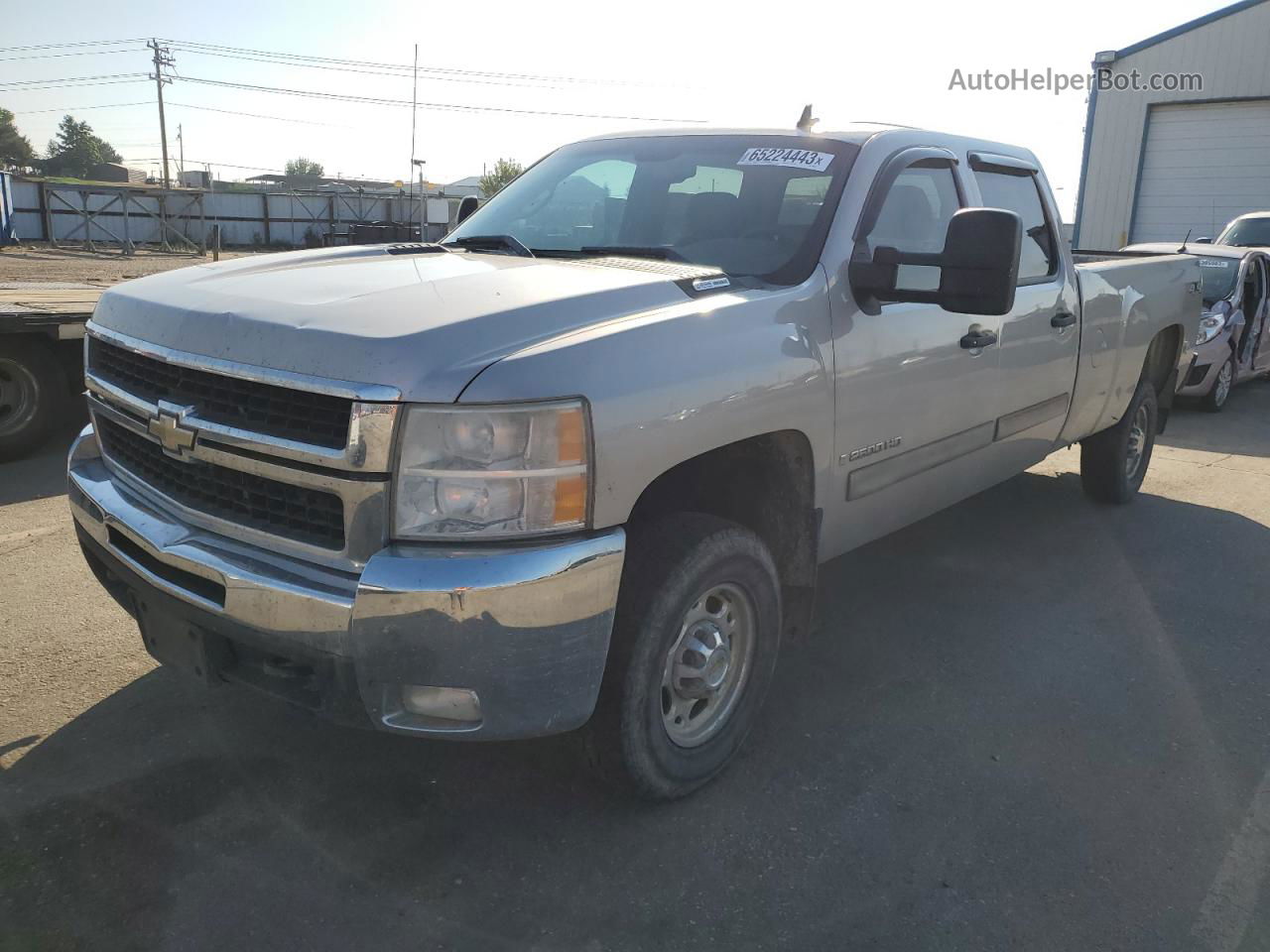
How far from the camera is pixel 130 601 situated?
2.88 metres

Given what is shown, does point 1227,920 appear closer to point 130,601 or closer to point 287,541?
point 287,541

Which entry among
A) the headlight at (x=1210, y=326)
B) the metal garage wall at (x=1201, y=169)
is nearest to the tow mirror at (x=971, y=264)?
the headlight at (x=1210, y=326)

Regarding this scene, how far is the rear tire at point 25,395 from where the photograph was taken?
629 cm

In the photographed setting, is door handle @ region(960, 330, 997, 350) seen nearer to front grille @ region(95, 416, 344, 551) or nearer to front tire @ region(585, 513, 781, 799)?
front tire @ region(585, 513, 781, 799)

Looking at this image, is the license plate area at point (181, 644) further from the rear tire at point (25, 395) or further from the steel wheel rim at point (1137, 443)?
the steel wheel rim at point (1137, 443)

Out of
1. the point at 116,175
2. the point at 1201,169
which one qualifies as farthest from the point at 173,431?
the point at 116,175

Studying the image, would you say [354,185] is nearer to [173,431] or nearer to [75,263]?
[75,263]

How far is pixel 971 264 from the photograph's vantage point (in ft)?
9.63

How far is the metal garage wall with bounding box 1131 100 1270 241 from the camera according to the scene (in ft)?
62.3

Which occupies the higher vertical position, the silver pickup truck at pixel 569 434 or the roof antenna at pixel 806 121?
the roof antenna at pixel 806 121

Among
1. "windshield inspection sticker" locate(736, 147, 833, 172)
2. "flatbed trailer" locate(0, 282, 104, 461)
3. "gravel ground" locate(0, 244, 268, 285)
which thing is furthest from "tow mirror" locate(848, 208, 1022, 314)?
"gravel ground" locate(0, 244, 268, 285)

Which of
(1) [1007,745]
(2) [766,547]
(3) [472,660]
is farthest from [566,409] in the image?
(1) [1007,745]

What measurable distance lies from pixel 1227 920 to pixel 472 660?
203 cm

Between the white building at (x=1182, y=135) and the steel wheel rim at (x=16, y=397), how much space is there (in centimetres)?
2017
